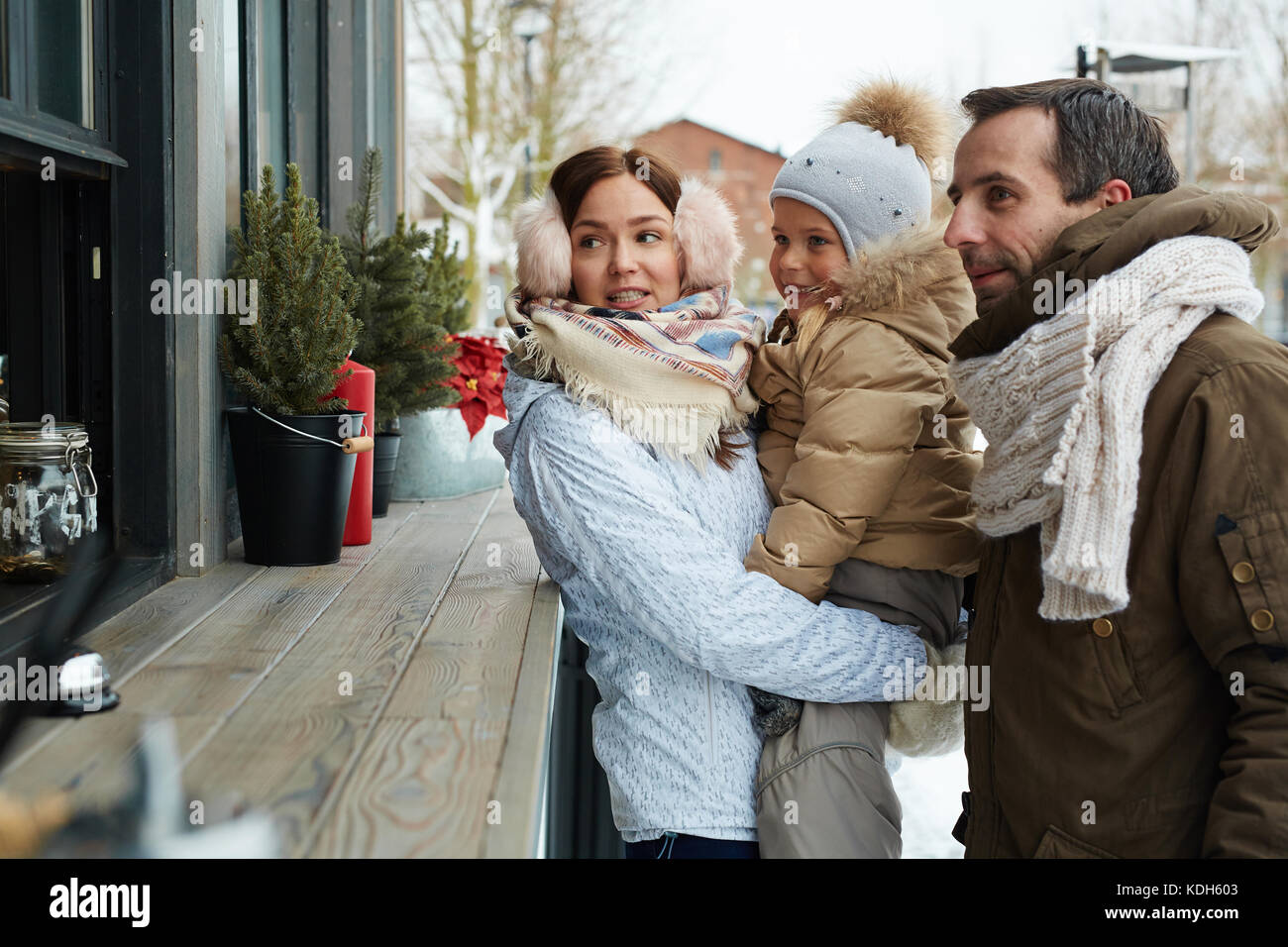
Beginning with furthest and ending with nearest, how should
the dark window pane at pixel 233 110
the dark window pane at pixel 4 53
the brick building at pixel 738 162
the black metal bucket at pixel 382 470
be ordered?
the brick building at pixel 738 162 → the black metal bucket at pixel 382 470 → the dark window pane at pixel 233 110 → the dark window pane at pixel 4 53

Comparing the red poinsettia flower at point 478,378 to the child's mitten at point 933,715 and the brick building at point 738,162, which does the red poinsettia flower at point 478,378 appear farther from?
the brick building at point 738,162

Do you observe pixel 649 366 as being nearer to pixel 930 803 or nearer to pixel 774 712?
pixel 774 712

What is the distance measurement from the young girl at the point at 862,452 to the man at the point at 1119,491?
0.21 meters

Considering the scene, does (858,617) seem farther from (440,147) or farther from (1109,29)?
(1109,29)

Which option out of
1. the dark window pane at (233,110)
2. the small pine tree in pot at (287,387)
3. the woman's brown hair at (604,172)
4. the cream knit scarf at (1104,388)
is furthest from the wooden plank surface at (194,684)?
the cream knit scarf at (1104,388)

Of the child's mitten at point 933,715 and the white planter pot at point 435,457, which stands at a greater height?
Result: the white planter pot at point 435,457

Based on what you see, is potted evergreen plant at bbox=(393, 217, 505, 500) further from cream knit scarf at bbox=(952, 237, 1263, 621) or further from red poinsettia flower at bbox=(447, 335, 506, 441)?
cream knit scarf at bbox=(952, 237, 1263, 621)

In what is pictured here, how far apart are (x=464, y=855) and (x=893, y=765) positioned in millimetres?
1333

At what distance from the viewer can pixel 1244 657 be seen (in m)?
→ 1.31

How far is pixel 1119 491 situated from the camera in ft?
4.37

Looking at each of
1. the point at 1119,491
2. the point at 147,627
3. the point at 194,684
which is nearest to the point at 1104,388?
the point at 1119,491

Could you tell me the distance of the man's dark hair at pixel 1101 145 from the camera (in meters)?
1.60

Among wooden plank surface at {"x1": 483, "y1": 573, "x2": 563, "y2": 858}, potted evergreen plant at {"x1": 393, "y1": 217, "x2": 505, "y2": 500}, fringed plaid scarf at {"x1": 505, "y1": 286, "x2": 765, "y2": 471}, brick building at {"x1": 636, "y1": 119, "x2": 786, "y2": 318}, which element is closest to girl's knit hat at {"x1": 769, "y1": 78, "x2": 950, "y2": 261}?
fringed plaid scarf at {"x1": 505, "y1": 286, "x2": 765, "y2": 471}
